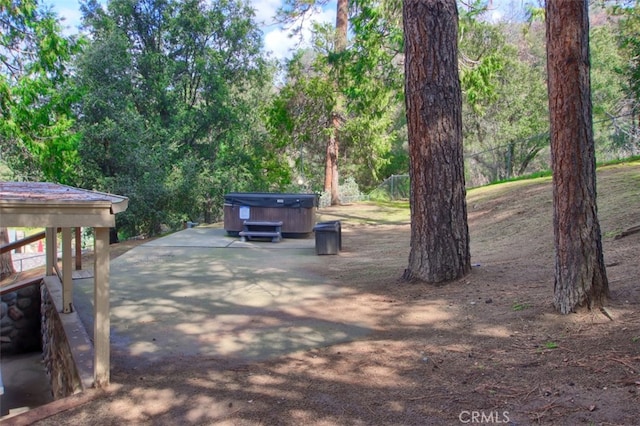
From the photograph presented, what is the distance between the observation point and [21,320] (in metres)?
8.48

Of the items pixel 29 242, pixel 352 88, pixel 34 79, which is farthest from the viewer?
pixel 352 88

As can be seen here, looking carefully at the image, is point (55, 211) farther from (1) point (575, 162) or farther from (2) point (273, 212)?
(2) point (273, 212)

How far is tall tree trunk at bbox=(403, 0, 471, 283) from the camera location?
672 centimetres

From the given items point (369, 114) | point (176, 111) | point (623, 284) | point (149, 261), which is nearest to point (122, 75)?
point (176, 111)

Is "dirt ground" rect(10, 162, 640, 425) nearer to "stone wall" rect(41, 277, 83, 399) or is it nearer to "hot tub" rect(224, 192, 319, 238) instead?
"stone wall" rect(41, 277, 83, 399)

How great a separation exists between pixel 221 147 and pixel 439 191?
1811 centimetres

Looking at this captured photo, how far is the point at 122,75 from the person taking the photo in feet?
67.5

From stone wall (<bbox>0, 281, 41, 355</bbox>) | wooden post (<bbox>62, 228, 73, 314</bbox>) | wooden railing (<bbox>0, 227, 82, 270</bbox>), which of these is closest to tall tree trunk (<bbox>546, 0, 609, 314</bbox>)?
wooden post (<bbox>62, 228, 73, 314</bbox>)

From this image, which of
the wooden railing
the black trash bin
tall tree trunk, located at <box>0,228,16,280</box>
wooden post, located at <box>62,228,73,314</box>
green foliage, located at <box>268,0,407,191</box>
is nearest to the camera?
wooden post, located at <box>62,228,73,314</box>

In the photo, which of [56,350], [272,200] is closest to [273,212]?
[272,200]

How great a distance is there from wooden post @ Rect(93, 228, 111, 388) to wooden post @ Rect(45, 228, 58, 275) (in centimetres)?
405

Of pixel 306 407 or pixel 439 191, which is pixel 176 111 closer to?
pixel 439 191

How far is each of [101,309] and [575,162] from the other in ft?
13.1

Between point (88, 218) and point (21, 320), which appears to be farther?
point (21, 320)
